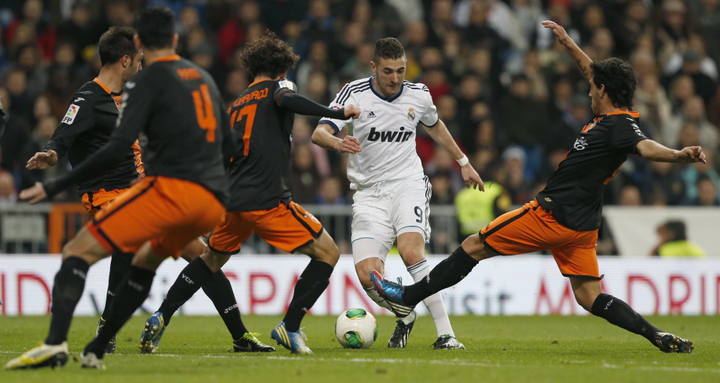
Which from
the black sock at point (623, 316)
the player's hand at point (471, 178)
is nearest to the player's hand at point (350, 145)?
the player's hand at point (471, 178)

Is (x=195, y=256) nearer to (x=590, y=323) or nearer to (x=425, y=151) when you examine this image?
(x=590, y=323)

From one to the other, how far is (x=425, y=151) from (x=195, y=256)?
9.02 m

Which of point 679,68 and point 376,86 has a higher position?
point 679,68

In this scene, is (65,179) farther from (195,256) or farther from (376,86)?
(376,86)

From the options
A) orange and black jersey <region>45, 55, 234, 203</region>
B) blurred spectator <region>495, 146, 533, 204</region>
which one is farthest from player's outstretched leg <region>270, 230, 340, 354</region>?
blurred spectator <region>495, 146, 533, 204</region>

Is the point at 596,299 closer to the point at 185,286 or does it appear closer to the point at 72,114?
the point at 185,286

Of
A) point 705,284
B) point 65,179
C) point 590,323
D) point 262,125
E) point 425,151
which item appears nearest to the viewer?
point 65,179

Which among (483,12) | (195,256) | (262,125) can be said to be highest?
(483,12)

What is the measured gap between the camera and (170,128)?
7949 mm

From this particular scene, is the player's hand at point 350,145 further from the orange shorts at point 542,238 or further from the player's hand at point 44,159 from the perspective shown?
the player's hand at point 44,159

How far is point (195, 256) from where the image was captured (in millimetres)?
10023

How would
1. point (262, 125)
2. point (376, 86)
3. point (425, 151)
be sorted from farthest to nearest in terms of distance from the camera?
point (425, 151) → point (376, 86) → point (262, 125)

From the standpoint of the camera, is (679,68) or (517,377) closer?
(517,377)

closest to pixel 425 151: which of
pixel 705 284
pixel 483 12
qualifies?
pixel 483 12
